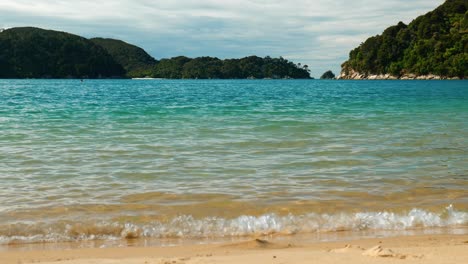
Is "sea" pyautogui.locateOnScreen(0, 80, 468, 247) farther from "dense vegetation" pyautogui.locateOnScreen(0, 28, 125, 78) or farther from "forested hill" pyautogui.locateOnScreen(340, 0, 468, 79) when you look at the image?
"dense vegetation" pyautogui.locateOnScreen(0, 28, 125, 78)

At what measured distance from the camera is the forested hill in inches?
5546

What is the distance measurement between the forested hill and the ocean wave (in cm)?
13836

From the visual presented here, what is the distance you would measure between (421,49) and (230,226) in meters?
154

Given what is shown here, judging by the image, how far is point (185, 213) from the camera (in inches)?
306

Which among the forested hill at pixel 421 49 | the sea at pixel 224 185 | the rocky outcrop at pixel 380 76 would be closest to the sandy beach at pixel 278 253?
the sea at pixel 224 185

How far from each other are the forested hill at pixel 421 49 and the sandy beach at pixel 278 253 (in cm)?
13986

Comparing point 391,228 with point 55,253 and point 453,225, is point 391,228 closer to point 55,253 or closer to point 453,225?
point 453,225

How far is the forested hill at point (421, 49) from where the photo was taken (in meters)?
141

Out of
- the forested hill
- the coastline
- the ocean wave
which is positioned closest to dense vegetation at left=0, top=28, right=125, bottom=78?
the coastline

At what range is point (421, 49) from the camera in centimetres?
15038

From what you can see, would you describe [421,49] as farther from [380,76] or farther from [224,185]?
[224,185]

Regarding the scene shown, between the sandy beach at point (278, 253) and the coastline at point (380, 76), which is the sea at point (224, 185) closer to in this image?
the sandy beach at point (278, 253)

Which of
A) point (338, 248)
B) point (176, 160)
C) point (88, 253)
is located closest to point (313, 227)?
point (338, 248)

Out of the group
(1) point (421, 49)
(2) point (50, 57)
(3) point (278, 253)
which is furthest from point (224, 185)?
(2) point (50, 57)
